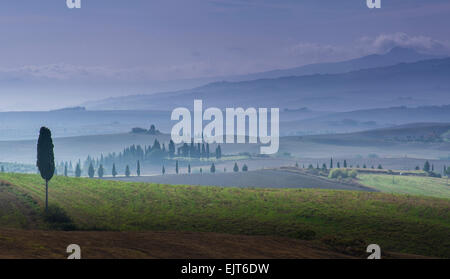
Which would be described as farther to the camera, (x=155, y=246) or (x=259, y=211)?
(x=259, y=211)

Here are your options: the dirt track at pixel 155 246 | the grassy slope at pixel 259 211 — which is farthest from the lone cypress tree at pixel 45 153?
the dirt track at pixel 155 246

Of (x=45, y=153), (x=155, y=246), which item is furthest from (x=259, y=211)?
(x=155, y=246)

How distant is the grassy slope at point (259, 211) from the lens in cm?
7738

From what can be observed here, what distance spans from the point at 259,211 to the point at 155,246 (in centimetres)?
4254

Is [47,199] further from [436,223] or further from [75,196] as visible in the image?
[436,223]

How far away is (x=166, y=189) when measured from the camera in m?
106

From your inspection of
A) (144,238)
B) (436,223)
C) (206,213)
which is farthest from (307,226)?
(144,238)

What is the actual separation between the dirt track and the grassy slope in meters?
9.86

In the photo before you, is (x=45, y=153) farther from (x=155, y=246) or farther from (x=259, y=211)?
(x=155, y=246)

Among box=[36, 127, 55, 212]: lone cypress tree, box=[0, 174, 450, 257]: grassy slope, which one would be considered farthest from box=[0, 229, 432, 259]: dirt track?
box=[36, 127, 55, 212]: lone cypress tree

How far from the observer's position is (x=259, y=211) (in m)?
90.1

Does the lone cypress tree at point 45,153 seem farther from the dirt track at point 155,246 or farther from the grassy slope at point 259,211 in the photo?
the dirt track at point 155,246

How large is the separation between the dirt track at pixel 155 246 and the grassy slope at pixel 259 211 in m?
9.86

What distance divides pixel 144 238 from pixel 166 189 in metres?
51.1
